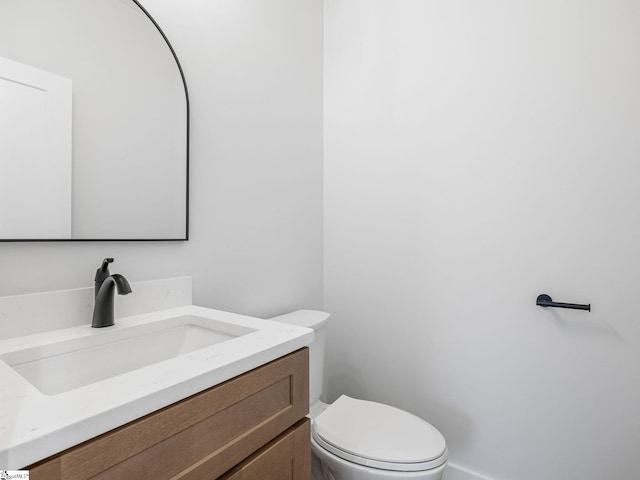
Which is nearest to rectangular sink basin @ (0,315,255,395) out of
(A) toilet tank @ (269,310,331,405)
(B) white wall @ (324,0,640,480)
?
(A) toilet tank @ (269,310,331,405)

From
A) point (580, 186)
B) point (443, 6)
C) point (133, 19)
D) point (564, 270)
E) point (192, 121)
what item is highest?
point (443, 6)

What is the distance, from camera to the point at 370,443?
116 centimetres

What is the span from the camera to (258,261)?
1490 mm

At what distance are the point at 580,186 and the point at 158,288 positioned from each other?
1.53 metres

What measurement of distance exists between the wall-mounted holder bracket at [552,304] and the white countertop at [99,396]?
3.40 feet

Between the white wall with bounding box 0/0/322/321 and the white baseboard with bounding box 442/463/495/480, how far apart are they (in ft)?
3.15

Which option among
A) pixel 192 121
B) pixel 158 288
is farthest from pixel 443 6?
pixel 158 288

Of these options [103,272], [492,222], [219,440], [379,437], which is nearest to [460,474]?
[379,437]

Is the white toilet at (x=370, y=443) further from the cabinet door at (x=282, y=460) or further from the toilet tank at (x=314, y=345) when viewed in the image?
the cabinet door at (x=282, y=460)

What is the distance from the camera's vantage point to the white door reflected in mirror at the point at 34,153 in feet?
2.75

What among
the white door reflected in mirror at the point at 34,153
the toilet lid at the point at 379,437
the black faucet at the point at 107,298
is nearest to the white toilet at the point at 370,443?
the toilet lid at the point at 379,437

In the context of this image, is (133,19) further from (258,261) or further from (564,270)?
(564,270)

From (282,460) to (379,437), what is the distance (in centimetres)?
54

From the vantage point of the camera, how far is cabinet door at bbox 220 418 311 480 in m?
0.69
